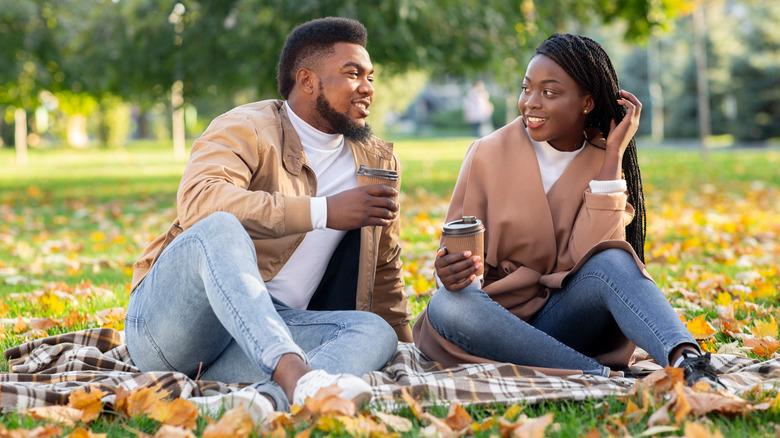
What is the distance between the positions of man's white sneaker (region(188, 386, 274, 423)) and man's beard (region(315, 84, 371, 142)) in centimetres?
126

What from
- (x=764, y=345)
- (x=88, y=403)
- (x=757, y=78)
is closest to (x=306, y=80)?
(x=88, y=403)

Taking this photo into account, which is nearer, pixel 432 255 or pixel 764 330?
pixel 764 330

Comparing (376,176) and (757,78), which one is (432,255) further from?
(757,78)

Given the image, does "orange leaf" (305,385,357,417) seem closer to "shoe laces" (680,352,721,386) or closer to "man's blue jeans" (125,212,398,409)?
"man's blue jeans" (125,212,398,409)

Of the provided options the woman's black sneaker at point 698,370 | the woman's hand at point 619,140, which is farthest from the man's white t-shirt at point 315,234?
the woman's black sneaker at point 698,370

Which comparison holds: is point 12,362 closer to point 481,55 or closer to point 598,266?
point 598,266

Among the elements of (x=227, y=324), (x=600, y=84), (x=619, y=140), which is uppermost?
(x=600, y=84)

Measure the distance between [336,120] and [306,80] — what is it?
0.73 ft

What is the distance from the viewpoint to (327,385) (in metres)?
2.36

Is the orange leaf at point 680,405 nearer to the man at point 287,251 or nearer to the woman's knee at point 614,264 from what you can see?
the woman's knee at point 614,264

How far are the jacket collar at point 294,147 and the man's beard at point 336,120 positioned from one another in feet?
0.19

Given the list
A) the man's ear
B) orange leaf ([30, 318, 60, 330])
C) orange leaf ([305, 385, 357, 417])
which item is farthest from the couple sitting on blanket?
orange leaf ([30, 318, 60, 330])

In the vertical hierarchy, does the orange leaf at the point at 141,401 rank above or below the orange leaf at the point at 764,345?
above

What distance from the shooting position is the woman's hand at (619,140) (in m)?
3.17
